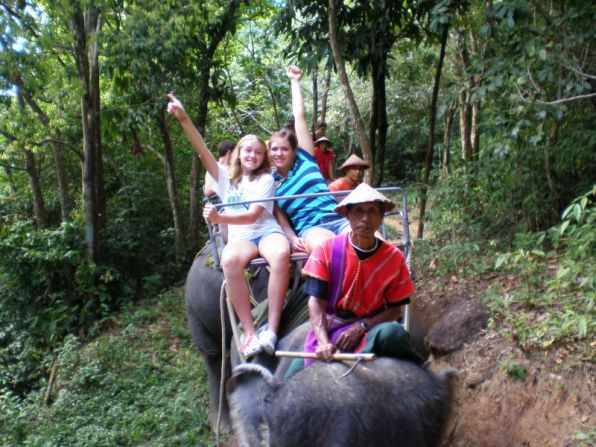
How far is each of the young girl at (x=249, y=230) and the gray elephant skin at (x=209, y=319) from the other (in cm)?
96

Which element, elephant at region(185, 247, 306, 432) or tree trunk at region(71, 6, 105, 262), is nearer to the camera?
elephant at region(185, 247, 306, 432)

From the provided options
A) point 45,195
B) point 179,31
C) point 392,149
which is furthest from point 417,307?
point 392,149

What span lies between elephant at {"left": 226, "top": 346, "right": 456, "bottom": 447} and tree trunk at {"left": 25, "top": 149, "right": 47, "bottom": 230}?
28.2 feet

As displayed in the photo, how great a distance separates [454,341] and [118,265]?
6556mm

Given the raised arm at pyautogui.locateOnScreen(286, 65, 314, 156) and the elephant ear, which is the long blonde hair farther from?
the elephant ear

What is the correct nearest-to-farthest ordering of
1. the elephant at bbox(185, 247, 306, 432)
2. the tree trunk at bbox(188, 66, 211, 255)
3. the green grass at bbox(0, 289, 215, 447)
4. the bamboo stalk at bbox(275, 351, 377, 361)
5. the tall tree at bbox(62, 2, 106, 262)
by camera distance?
the bamboo stalk at bbox(275, 351, 377, 361), the elephant at bbox(185, 247, 306, 432), the green grass at bbox(0, 289, 215, 447), the tall tree at bbox(62, 2, 106, 262), the tree trunk at bbox(188, 66, 211, 255)

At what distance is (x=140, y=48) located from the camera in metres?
8.86

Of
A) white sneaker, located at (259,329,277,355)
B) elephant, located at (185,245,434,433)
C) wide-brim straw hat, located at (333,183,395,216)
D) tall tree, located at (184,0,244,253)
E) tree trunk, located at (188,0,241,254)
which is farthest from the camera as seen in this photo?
tree trunk, located at (188,0,241,254)

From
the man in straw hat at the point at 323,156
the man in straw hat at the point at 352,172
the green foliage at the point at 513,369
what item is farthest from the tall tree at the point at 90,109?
the green foliage at the point at 513,369

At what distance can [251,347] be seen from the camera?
367 cm

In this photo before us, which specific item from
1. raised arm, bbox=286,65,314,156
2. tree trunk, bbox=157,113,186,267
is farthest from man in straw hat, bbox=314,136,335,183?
tree trunk, bbox=157,113,186,267

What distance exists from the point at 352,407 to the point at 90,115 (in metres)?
8.14

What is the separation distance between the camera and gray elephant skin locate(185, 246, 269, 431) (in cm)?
532

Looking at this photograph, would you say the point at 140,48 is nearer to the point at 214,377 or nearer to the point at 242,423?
the point at 214,377
